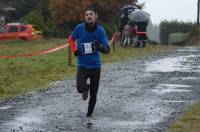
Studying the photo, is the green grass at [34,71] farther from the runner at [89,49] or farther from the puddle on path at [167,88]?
the runner at [89,49]

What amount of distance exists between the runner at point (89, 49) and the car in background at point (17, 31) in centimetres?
4056

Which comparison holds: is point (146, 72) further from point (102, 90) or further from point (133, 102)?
point (133, 102)

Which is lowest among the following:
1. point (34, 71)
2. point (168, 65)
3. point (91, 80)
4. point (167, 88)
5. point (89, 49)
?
point (168, 65)

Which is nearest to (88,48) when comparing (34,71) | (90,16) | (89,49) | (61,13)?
(89,49)

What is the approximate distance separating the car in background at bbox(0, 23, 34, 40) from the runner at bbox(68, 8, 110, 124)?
40.6 meters

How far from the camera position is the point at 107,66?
22234mm

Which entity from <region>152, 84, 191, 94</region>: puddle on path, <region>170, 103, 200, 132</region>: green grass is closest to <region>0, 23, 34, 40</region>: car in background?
<region>152, 84, 191, 94</region>: puddle on path

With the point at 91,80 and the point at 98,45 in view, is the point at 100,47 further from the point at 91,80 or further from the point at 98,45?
the point at 91,80

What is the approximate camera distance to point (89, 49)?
1092 cm

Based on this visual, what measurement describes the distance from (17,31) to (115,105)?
133 ft

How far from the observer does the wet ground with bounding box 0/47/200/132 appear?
10469mm

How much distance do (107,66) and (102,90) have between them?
702cm

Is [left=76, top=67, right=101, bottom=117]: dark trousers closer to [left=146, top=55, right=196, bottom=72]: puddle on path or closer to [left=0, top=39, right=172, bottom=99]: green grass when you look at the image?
[left=0, top=39, right=172, bottom=99]: green grass

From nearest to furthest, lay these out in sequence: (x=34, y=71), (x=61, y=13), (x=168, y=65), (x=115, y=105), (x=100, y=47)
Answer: (x=100, y=47) → (x=115, y=105) → (x=34, y=71) → (x=168, y=65) → (x=61, y=13)
